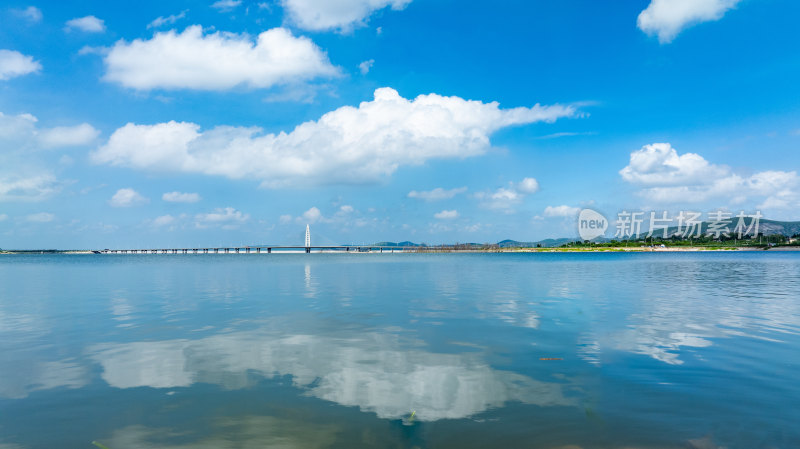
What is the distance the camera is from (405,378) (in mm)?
14297

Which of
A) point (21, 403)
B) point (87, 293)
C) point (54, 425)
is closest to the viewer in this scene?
point (54, 425)

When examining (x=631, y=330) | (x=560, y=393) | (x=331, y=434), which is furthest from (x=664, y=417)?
(x=631, y=330)

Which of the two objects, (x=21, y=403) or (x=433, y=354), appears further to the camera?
(x=433, y=354)

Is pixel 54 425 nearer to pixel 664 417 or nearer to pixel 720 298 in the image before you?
pixel 664 417

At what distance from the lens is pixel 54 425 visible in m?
10.7

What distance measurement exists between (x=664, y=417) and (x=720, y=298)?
3113 centimetres

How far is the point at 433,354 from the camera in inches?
691

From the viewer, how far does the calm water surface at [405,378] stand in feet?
32.8

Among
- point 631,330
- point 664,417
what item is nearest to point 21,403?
point 664,417

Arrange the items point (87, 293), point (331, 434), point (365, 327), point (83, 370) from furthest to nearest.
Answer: point (87, 293) → point (365, 327) → point (83, 370) → point (331, 434)

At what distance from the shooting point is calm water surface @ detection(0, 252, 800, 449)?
10008 mm

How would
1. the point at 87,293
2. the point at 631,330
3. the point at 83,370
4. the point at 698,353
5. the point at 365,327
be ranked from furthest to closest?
the point at 87,293 < the point at 365,327 < the point at 631,330 < the point at 698,353 < the point at 83,370

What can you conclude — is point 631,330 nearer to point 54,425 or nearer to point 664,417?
point 664,417

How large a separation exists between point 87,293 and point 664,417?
4952 cm
